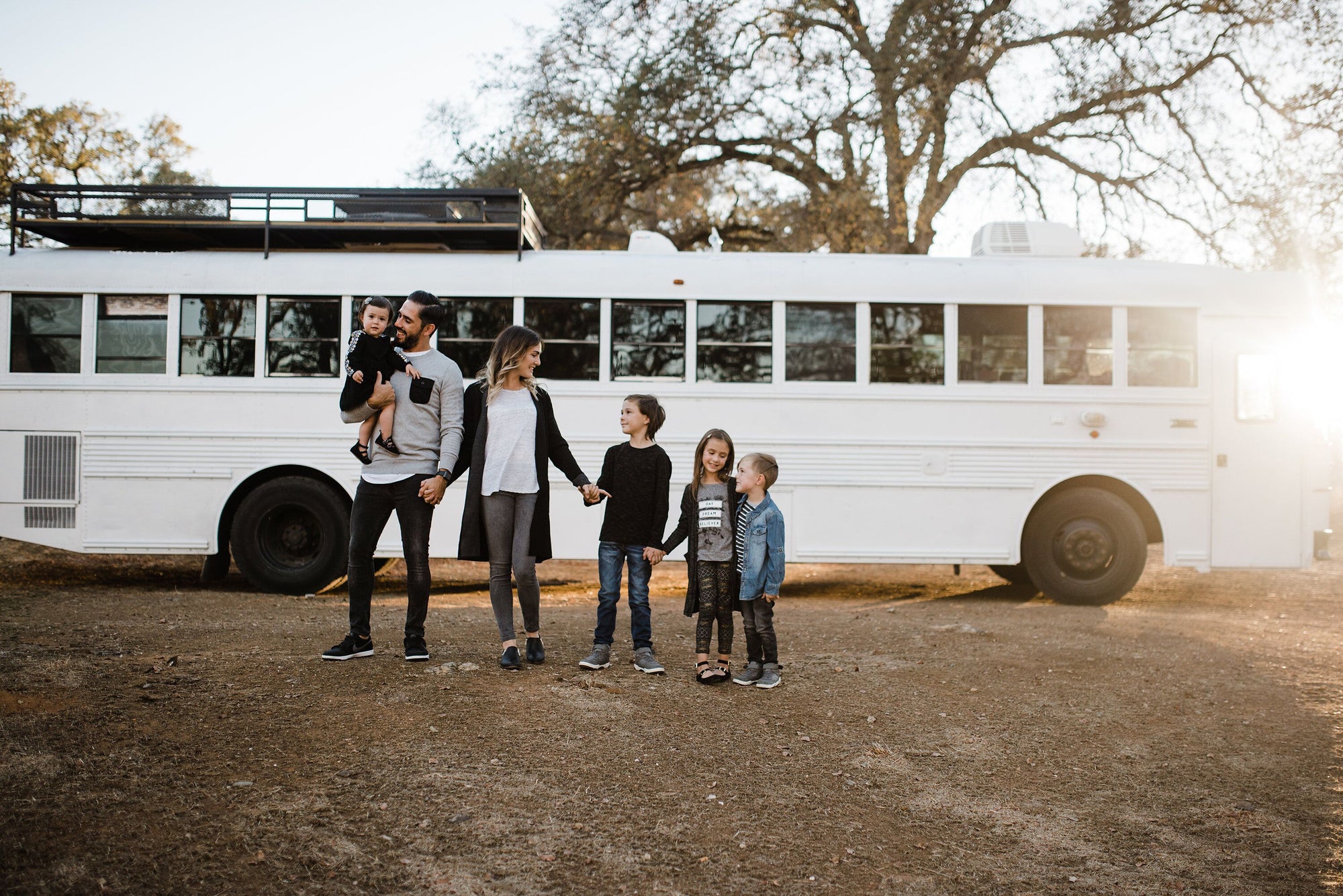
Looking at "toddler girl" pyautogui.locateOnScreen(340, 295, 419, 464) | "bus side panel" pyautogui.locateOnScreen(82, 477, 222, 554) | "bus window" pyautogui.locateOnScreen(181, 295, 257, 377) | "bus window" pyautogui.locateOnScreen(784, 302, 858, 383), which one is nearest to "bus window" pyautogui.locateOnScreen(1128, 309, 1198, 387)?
"bus window" pyautogui.locateOnScreen(784, 302, 858, 383)

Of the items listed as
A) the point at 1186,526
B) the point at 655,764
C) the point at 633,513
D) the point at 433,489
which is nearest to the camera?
the point at 655,764

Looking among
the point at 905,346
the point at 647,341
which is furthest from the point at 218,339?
the point at 905,346

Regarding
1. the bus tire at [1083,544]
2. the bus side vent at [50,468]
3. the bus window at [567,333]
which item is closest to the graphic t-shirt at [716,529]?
the bus window at [567,333]

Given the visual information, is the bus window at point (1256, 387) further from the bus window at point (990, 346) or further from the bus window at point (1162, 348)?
the bus window at point (990, 346)

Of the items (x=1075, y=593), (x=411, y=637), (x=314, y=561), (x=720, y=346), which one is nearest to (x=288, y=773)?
(x=411, y=637)

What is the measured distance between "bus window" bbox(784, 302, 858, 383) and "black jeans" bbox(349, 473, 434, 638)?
13.0ft

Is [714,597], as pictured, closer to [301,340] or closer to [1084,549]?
[1084,549]

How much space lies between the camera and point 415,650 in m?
5.36

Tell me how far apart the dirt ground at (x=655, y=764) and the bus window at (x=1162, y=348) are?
7.98 feet

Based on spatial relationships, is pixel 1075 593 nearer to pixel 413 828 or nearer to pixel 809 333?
pixel 809 333

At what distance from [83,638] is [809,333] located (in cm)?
551

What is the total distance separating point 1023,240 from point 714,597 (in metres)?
5.33

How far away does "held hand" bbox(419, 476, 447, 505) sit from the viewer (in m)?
5.05

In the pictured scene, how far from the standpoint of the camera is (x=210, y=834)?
3.17 metres
